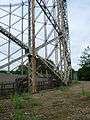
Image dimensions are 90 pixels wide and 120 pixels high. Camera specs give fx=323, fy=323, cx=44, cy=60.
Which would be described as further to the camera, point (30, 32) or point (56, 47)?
point (56, 47)

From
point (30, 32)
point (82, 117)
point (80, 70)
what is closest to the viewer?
point (82, 117)

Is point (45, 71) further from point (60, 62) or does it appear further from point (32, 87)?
point (32, 87)

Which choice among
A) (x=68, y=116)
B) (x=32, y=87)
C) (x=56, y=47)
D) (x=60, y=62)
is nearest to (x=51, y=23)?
(x=56, y=47)

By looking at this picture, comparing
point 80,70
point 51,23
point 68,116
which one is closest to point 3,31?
point 51,23

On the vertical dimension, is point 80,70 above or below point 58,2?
below

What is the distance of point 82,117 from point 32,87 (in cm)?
1014

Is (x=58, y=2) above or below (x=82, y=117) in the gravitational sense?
above

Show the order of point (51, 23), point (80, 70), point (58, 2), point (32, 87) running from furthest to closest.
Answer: point (80, 70) → point (58, 2) → point (51, 23) → point (32, 87)

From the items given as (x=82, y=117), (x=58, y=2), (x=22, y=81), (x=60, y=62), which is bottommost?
(x=82, y=117)

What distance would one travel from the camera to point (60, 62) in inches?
1054

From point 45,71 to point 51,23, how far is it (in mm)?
3688

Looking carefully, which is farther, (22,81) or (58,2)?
(58,2)

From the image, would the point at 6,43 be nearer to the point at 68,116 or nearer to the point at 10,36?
the point at 10,36

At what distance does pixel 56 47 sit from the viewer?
84.3ft
